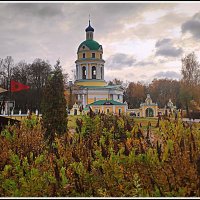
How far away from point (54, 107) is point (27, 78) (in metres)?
32.6

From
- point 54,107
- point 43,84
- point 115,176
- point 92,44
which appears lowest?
point 115,176

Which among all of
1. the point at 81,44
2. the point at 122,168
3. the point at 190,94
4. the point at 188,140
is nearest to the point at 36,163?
the point at 122,168

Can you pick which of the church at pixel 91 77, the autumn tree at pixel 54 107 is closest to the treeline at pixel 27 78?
the church at pixel 91 77

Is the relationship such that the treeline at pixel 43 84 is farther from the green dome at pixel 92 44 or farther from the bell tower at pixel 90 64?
the green dome at pixel 92 44

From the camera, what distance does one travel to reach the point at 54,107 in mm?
8852

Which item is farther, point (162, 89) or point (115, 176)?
point (162, 89)

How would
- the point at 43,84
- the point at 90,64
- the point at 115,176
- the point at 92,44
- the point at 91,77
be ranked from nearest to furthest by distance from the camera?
the point at 115,176, the point at 43,84, the point at 90,64, the point at 91,77, the point at 92,44

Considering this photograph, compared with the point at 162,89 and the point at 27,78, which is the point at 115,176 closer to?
the point at 27,78

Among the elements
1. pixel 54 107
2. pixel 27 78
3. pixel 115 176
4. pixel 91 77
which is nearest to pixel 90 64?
pixel 91 77

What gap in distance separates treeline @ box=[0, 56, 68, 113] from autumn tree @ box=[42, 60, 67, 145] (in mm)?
28146

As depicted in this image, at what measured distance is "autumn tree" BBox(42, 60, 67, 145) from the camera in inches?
339

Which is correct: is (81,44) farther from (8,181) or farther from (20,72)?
(8,181)

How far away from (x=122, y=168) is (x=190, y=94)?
29.1 meters

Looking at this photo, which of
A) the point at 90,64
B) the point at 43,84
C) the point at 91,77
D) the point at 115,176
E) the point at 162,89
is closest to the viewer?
the point at 115,176
